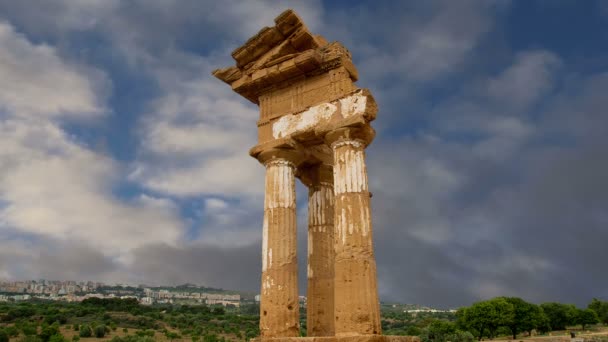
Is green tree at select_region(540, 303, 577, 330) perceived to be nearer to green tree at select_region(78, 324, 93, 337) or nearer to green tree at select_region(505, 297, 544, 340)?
green tree at select_region(505, 297, 544, 340)

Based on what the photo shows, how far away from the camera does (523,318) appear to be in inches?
2864

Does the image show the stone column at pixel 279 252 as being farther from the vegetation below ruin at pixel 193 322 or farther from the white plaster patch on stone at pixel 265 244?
the vegetation below ruin at pixel 193 322

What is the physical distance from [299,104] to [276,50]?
1761mm

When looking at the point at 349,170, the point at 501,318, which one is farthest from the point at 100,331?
the point at 501,318

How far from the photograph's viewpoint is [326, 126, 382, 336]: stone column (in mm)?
10539

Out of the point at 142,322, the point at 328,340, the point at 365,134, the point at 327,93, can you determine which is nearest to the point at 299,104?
the point at 327,93

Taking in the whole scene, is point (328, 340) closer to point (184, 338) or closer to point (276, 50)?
point (276, 50)

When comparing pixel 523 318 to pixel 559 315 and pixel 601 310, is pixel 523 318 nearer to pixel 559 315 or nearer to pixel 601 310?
pixel 559 315

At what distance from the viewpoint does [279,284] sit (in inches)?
478

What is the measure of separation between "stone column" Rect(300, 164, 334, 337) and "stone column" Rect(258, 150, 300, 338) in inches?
55.8

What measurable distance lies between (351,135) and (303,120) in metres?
1.70

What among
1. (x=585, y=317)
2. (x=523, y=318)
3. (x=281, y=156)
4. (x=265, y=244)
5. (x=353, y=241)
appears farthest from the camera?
(x=585, y=317)

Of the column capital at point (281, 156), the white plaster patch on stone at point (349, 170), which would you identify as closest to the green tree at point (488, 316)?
the column capital at point (281, 156)

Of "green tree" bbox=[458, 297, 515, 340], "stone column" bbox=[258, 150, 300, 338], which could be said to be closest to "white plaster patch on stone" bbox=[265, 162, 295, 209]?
"stone column" bbox=[258, 150, 300, 338]
